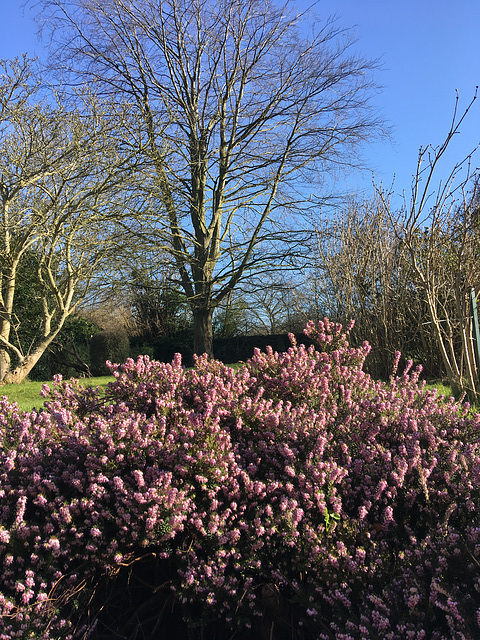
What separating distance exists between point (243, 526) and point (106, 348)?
16236 millimetres

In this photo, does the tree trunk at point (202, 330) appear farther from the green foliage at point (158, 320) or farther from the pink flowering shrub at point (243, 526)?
the pink flowering shrub at point (243, 526)

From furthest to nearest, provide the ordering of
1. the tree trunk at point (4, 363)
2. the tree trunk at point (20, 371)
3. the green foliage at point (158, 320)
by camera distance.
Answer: the green foliage at point (158, 320), the tree trunk at point (4, 363), the tree trunk at point (20, 371)

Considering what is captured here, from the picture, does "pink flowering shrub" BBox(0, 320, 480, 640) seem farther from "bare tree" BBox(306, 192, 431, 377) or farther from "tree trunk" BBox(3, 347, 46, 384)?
"tree trunk" BBox(3, 347, 46, 384)

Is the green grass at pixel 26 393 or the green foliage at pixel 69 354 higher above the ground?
the green foliage at pixel 69 354

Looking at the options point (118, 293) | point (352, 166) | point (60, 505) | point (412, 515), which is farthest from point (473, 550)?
point (352, 166)

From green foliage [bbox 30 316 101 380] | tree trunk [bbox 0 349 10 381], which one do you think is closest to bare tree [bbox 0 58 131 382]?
tree trunk [bbox 0 349 10 381]

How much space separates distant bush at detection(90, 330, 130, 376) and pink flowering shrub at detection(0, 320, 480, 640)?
1503 centimetres

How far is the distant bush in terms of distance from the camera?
17.4 m

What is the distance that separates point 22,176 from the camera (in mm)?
10734

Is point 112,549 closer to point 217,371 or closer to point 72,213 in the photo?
point 217,371

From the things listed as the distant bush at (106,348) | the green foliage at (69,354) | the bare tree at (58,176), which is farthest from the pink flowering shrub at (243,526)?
the distant bush at (106,348)

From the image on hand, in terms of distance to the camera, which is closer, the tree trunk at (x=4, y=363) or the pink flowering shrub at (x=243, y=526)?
the pink flowering shrub at (x=243, y=526)

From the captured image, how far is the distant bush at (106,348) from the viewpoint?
17431 millimetres

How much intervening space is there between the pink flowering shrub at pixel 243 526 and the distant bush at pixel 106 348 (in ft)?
49.3
